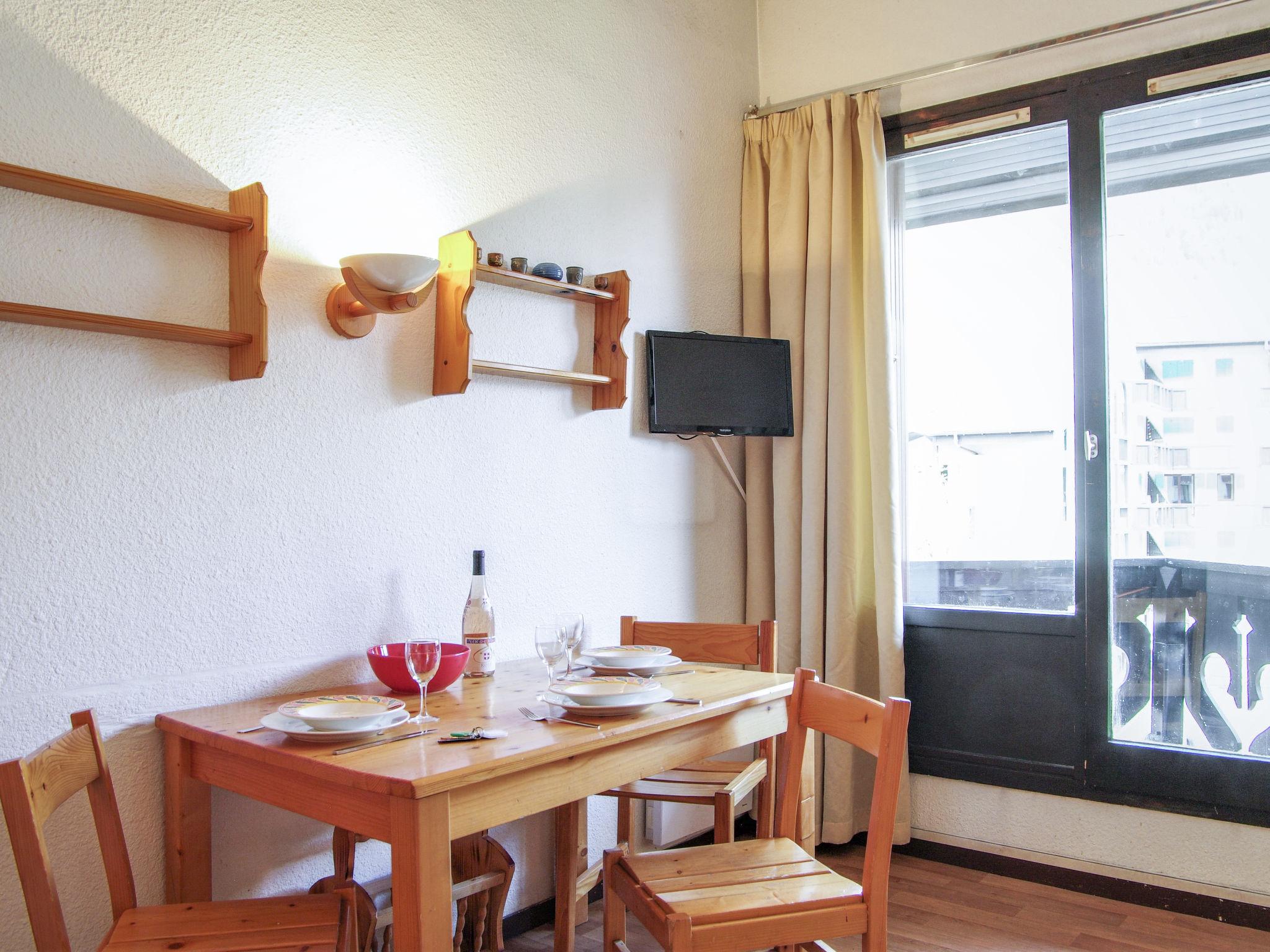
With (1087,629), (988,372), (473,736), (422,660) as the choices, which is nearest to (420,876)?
(473,736)

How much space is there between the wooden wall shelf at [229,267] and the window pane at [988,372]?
1.98m

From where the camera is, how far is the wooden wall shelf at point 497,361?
7.23ft

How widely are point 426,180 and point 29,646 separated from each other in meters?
1.27

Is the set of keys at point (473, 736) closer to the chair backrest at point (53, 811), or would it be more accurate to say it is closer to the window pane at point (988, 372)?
the chair backrest at point (53, 811)

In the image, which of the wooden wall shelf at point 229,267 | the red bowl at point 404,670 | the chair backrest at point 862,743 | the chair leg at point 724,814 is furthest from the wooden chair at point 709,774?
the wooden wall shelf at point 229,267

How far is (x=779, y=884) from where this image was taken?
1680 mm

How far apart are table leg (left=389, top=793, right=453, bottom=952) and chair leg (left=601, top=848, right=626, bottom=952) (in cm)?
46

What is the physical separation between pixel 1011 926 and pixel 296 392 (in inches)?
85.7

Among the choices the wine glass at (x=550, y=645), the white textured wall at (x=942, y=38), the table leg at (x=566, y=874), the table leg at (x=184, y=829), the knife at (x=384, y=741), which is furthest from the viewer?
the white textured wall at (x=942, y=38)

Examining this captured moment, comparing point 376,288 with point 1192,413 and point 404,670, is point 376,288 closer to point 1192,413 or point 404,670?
point 404,670

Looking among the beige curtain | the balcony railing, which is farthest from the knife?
the balcony railing

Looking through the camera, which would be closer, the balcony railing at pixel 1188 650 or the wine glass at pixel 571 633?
the wine glass at pixel 571 633

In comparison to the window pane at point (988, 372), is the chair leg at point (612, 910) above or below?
below

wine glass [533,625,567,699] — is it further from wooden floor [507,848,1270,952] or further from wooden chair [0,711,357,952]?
wooden floor [507,848,1270,952]
